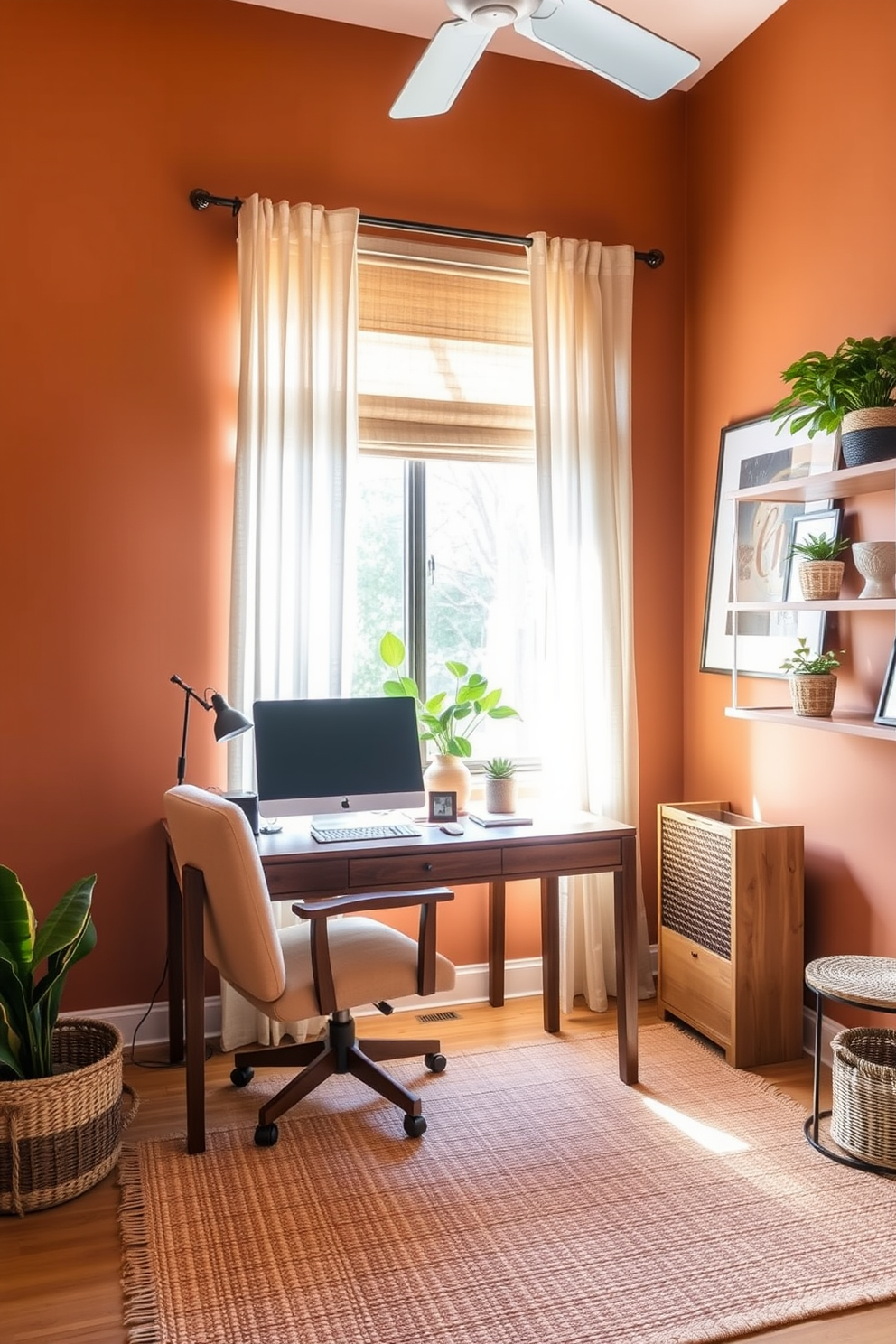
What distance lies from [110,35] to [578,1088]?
135 inches

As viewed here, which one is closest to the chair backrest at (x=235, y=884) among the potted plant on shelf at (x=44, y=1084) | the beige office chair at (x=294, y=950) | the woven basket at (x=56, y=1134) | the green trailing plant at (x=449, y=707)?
the beige office chair at (x=294, y=950)

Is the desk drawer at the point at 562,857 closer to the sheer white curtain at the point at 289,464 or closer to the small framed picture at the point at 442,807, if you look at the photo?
the small framed picture at the point at 442,807

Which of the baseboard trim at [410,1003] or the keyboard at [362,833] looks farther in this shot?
the baseboard trim at [410,1003]

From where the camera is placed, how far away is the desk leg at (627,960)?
3045 millimetres

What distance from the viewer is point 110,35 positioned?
10.6ft

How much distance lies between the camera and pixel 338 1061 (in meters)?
2.84

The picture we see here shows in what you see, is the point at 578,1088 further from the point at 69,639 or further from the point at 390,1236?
the point at 69,639

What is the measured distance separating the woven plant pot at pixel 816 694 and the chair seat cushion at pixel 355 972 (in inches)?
48.2

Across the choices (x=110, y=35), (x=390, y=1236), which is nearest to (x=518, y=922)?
(x=390, y=1236)

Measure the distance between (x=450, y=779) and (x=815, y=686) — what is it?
1.11 meters

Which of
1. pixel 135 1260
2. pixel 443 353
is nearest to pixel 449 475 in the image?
pixel 443 353

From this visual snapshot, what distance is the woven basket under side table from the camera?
8.20 feet

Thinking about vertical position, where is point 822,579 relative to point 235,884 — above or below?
above

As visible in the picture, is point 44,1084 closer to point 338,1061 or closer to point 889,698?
point 338,1061
